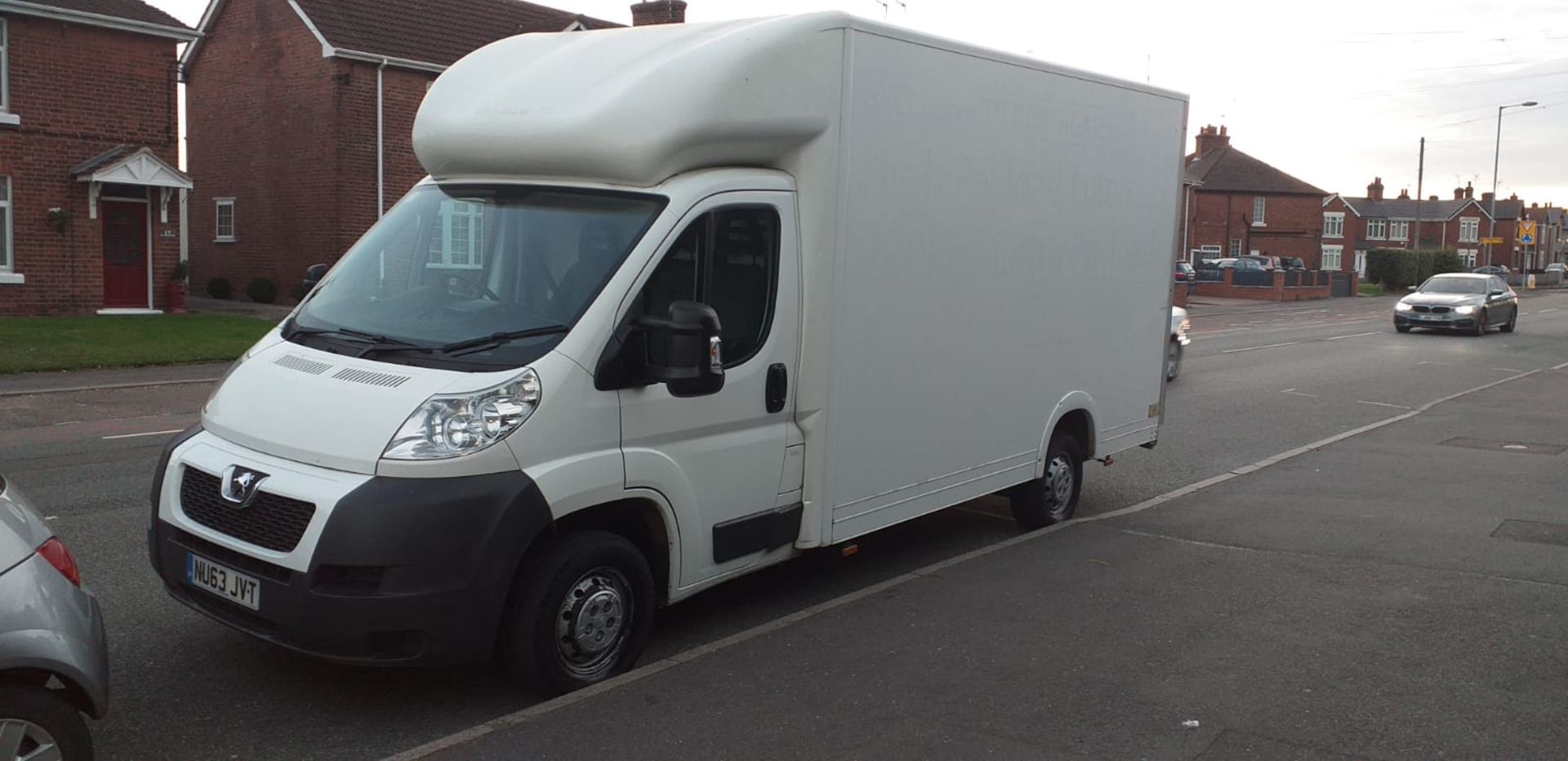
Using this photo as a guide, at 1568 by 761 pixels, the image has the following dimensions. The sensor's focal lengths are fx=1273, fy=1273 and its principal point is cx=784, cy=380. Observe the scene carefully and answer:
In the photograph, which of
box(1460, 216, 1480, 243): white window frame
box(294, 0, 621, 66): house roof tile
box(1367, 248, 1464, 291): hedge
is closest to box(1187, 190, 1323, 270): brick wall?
box(1367, 248, 1464, 291): hedge

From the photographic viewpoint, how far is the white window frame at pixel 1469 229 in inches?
4488

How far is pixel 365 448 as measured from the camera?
14.5 ft

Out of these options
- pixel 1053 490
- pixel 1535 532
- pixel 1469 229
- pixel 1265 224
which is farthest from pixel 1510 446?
pixel 1469 229

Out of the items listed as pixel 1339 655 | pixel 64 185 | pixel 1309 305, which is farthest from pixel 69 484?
pixel 1309 305

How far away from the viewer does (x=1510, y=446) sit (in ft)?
42.2

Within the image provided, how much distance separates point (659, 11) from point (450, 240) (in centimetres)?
2842

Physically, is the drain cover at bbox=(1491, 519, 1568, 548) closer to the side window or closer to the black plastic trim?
the black plastic trim

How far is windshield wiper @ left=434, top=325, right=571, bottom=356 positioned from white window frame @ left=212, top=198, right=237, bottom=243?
29.7m

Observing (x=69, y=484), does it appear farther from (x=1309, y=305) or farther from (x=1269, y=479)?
(x=1309, y=305)

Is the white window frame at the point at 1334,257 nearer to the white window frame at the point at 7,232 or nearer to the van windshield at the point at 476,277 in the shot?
the white window frame at the point at 7,232

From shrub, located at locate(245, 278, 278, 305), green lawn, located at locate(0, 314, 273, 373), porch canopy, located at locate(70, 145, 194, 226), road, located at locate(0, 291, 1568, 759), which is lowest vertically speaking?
road, located at locate(0, 291, 1568, 759)

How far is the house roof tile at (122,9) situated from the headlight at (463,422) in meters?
23.6

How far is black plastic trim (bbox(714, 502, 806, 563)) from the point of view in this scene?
18.0 feet

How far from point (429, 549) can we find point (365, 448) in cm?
42
